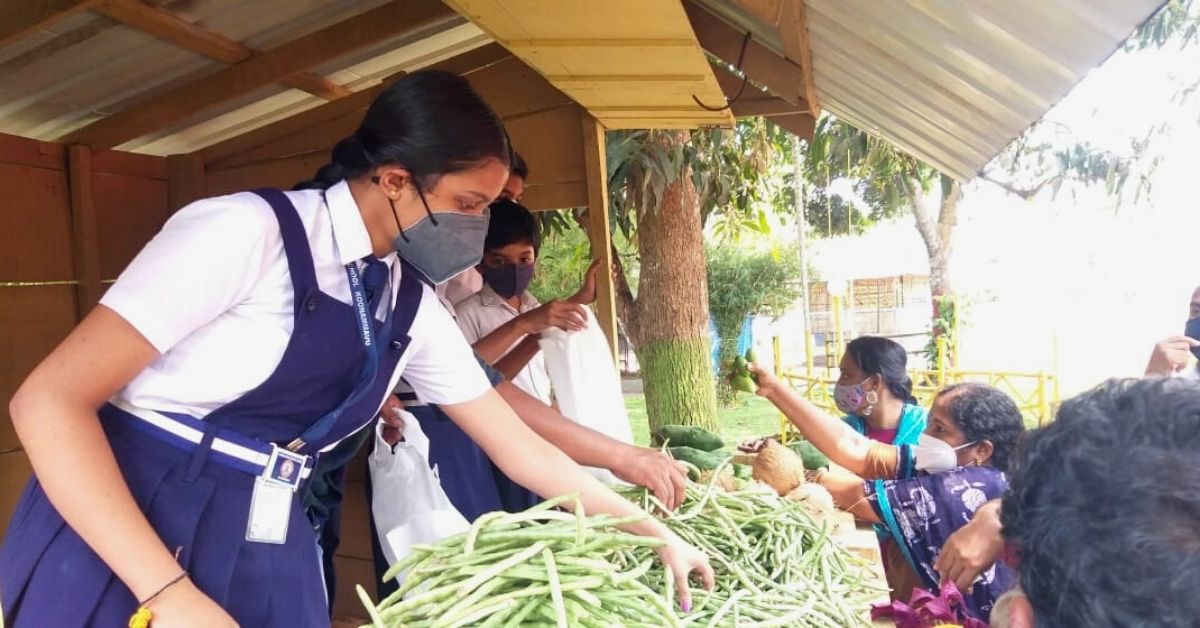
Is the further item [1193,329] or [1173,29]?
[1173,29]

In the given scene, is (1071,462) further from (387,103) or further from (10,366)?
(10,366)

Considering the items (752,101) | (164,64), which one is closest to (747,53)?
(752,101)

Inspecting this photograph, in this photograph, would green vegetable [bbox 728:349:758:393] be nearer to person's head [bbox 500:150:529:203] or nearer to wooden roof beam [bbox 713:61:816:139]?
person's head [bbox 500:150:529:203]

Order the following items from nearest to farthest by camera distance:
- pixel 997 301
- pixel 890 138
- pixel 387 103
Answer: pixel 387 103 → pixel 890 138 → pixel 997 301

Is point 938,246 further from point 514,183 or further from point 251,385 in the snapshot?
point 251,385

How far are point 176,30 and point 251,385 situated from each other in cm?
213

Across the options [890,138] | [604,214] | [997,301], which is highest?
[890,138]

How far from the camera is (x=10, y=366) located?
3.22m

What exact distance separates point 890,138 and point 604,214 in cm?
201

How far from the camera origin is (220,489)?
140 centimetres

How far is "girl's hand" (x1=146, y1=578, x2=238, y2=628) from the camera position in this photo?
1.22 m

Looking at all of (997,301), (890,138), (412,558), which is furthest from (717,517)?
(997,301)

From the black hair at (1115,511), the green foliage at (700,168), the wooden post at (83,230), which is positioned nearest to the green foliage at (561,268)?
the green foliage at (700,168)

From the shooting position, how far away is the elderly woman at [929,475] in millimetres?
2314
